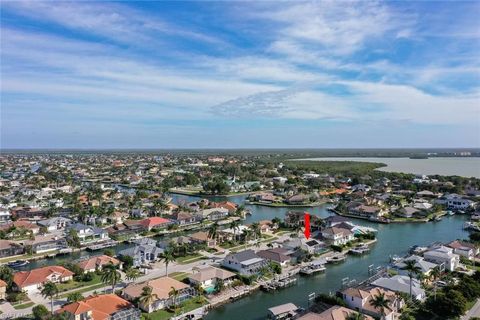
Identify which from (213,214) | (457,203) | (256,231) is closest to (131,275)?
(256,231)

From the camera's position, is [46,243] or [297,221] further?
[297,221]

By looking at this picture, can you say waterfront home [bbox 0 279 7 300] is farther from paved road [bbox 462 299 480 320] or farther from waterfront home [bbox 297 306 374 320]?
paved road [bbox 462 299 480 320]

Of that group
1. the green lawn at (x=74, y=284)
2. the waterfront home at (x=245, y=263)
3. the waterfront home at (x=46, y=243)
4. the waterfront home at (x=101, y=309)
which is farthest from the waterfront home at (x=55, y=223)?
the waterfront home at (x=101, y=309)

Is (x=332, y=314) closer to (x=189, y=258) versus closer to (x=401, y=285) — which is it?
(x=401, y=285)

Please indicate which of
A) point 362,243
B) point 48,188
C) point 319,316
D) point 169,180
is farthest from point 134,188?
point 319,316

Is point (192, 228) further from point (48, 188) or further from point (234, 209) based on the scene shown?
point (48, 188)

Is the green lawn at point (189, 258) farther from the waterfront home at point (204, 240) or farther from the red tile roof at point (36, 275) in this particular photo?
the red tile roof at point (36, 275)
